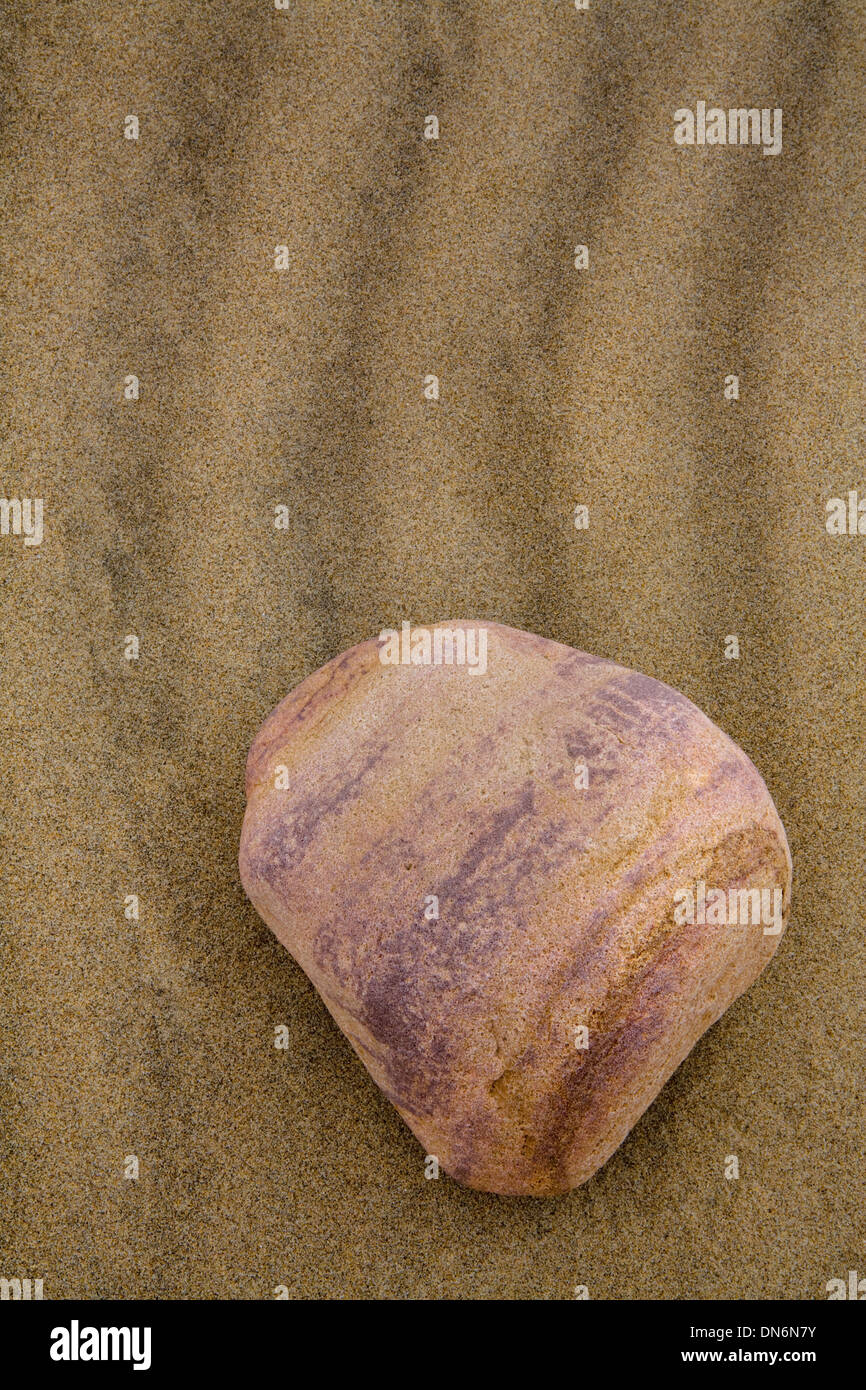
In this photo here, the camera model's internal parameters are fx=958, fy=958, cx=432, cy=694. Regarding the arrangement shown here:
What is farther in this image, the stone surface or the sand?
the sand

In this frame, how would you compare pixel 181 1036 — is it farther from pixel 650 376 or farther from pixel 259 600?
pixel 650 376

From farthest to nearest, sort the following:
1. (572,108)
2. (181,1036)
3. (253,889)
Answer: (572,108)
(181,1036)
(253,889)

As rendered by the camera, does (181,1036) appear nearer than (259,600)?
Yes

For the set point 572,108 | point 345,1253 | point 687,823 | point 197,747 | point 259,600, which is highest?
point 572,108

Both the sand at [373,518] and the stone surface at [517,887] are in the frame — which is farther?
the sand at [373,518]

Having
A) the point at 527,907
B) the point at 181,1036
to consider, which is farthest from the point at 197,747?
the point at 527,907

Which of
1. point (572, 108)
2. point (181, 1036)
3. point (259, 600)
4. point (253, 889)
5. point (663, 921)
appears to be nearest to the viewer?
point (663, 921)
